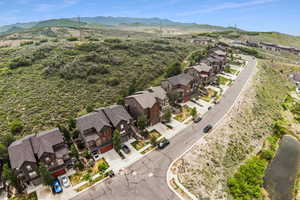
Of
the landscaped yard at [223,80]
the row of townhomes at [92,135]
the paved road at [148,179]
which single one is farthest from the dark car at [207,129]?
the landscaped yard at [223,80]

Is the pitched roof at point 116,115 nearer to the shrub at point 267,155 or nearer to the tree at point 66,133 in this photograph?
the tree at point 66,133

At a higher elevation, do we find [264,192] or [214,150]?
[214,150]

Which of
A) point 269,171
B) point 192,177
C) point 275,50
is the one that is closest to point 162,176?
point 192,177

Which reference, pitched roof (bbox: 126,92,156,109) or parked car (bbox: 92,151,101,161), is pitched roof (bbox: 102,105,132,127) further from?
parked car (bbox: 92,151,101,161)

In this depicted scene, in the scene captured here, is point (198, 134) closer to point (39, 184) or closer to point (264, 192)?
point (264, 192)

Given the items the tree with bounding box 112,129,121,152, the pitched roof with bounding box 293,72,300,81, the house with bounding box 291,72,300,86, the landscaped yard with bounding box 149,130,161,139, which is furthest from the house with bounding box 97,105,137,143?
the pitched roof with bounding box 293,72,300,81

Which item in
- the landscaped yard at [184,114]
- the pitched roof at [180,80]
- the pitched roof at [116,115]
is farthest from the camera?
the pitched roof at [180,80]

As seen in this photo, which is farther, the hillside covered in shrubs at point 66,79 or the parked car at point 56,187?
the hillside covered in shrubs at point 66,79
